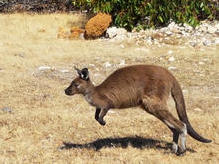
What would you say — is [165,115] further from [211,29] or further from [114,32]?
[114,32]

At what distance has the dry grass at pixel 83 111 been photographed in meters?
7.75

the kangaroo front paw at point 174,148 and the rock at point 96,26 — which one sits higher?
the kangaroo front paw at point 174,148

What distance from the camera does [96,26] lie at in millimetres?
20250

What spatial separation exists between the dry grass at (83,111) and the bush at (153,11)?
1840mm

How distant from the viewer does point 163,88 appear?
7.36 meters

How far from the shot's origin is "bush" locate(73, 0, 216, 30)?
64.5ft

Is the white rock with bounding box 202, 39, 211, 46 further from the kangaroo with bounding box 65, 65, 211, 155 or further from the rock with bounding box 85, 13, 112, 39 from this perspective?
the kangaroo with bounding box 65, 65, 211, 155

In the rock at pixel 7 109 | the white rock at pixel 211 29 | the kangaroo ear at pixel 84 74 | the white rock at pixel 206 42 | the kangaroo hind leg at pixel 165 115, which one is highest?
the kangaroo ear at pixel 84 74

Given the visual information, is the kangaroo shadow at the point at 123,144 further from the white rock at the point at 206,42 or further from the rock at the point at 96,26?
the rock at the point at 96,26

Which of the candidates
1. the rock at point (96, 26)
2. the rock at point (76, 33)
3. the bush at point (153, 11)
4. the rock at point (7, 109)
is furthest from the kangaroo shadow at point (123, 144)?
the rock at point (76, 33)

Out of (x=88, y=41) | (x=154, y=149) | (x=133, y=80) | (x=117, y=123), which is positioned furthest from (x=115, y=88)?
(x=88, y=41)

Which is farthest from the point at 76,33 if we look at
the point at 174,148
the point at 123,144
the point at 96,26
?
the point at 174,148

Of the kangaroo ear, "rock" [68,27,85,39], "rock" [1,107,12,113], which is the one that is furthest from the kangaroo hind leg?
"rock" [68,27,85,39]

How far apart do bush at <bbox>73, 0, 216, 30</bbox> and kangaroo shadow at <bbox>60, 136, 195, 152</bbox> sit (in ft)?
38.5
